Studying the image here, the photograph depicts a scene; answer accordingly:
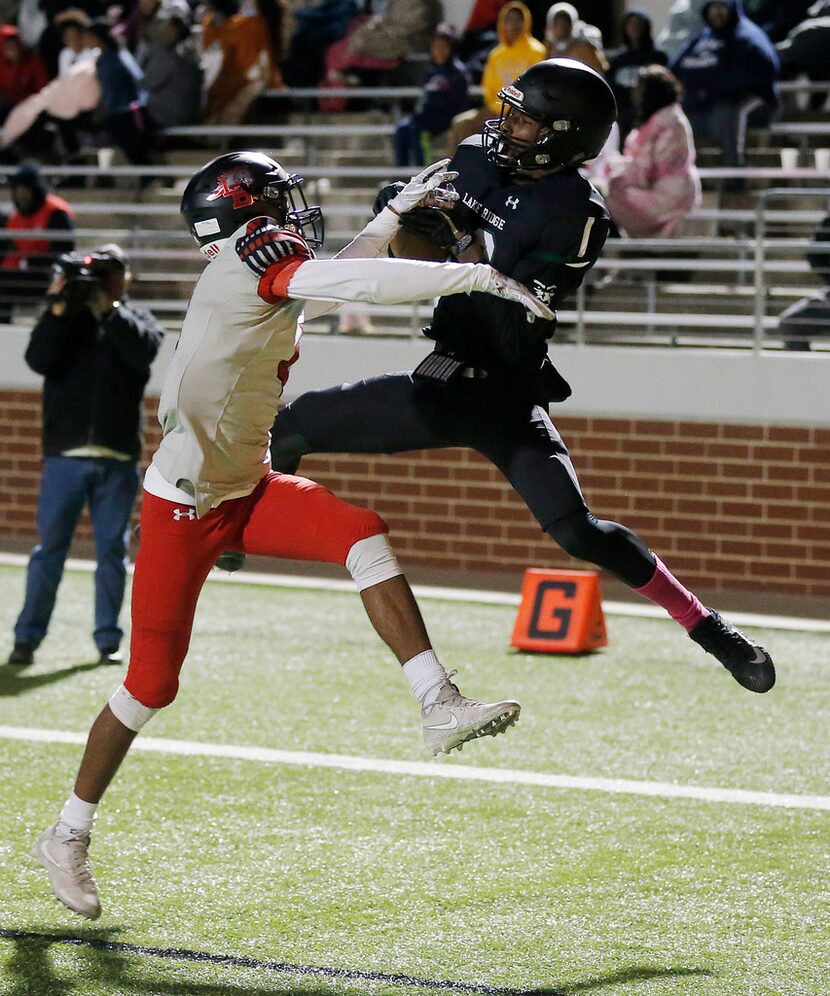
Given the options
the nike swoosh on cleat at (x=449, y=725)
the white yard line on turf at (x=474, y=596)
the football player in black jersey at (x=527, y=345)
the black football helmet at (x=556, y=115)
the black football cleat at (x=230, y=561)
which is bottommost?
the white yard line on turf at (x=474, y=596)

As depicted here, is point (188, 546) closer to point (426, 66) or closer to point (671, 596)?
point (671, 596)

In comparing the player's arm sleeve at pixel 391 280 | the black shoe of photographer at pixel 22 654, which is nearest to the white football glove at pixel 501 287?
the player's arm sleeve at pixel 391 280

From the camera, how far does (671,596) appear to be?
201 inches

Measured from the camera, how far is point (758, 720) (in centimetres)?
768

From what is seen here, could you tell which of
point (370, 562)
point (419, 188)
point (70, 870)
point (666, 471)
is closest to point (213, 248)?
point (419, 188)

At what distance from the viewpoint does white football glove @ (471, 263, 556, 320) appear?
4.16 meters

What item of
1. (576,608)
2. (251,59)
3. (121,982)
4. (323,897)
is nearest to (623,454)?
(576,608)

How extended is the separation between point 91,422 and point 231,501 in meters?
3.89

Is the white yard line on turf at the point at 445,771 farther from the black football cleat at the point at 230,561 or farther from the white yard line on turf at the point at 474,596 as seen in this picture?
the white yard line on turf at the point at 474,596

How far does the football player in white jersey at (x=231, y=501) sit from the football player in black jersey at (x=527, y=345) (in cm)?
26

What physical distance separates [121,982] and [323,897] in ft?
2.84

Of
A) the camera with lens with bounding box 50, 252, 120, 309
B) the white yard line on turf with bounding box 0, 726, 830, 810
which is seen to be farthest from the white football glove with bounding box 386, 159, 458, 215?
the camera with lens with bounding box 50, 252, 120, 309

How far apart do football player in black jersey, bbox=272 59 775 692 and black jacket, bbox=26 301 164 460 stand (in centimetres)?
342

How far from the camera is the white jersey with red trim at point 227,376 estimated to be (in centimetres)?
449
